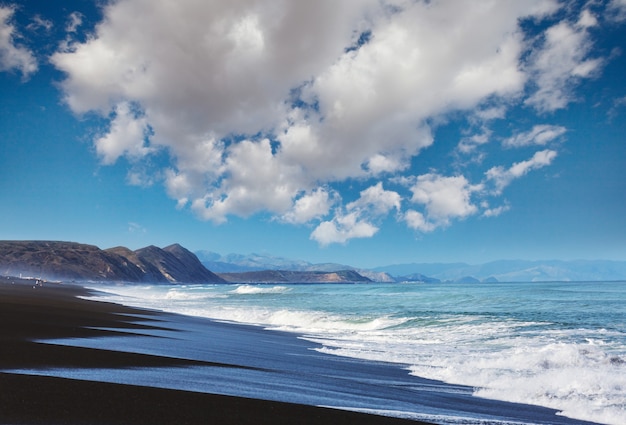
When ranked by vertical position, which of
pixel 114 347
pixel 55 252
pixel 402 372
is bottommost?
pixel 402 372

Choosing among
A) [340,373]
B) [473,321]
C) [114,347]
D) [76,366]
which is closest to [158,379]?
[76,366]

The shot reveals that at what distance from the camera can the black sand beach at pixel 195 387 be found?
577cm

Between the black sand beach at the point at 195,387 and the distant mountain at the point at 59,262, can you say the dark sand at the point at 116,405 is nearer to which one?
the black sand beach at the point at 195,387

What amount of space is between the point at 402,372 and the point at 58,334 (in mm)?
10210

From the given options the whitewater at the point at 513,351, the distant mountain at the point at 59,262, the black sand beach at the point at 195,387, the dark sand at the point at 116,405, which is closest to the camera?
the dark sand at the point at 116,405

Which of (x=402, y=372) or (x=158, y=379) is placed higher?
(x=158, y=379)

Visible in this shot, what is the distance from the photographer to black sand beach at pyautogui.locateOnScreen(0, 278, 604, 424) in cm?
577

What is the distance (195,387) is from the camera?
7746mm

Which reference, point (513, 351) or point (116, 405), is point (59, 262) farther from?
point (116, 405)

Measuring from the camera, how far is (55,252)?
174875 millimetres

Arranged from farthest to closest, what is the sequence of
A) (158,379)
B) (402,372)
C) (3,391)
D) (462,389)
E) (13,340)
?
1. (402,372)
2. (462,389)
3. (13,340)
4. (158,379)
5. (3,391)

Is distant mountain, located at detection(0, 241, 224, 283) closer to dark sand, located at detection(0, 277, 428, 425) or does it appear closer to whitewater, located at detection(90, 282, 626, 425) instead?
whitewater, located at detection(90, 282, 626, 425)

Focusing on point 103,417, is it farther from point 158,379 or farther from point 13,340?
point 13,340

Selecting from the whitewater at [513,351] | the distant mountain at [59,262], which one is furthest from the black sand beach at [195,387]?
the distant mountain at [59,262]
